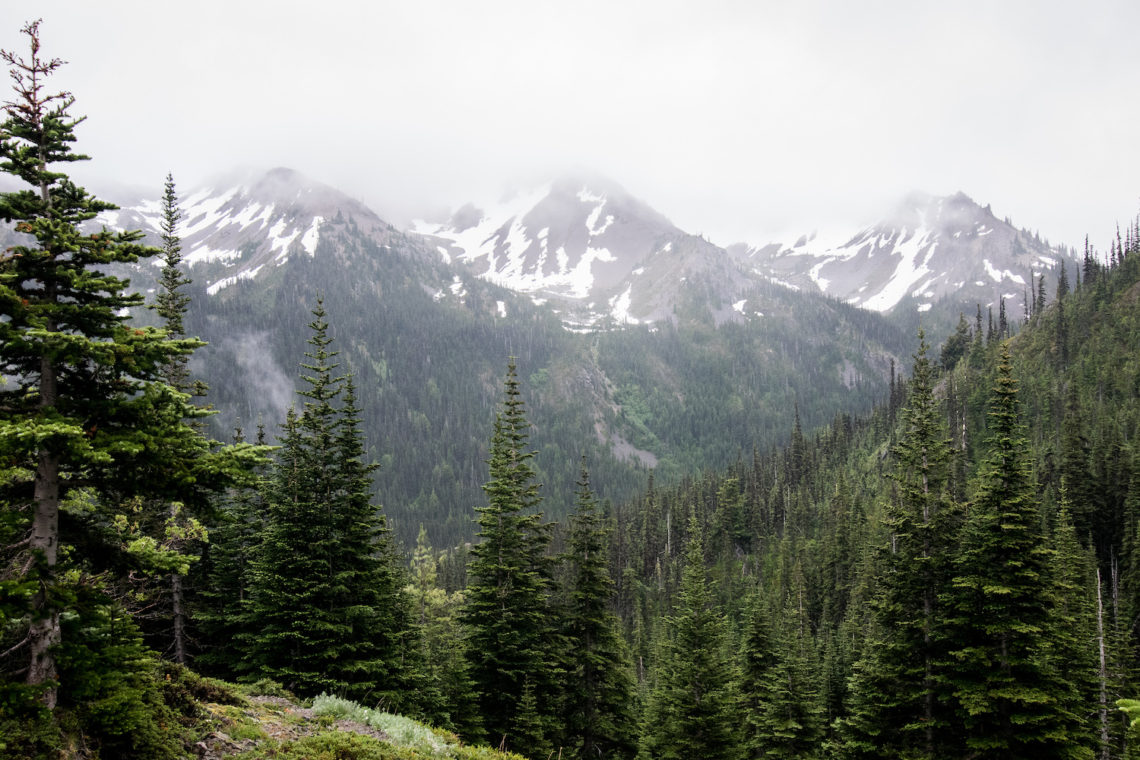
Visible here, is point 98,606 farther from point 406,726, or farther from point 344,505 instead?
point 344,505

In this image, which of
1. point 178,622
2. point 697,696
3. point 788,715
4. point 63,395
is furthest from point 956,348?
point 63,395

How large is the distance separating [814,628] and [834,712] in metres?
42.6

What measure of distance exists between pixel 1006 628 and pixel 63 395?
24665 millimetres

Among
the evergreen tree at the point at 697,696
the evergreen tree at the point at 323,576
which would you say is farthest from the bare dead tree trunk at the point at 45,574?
the evergreen tree at the point at 697,696

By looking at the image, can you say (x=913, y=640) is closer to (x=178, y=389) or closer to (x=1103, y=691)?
(x=1103, y=691)

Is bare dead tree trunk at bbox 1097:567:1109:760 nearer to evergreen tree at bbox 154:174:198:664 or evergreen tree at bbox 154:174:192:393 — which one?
evergreen tree at bbox 154:174:198:664

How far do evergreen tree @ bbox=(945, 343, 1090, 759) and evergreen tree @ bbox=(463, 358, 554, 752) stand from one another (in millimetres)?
14948

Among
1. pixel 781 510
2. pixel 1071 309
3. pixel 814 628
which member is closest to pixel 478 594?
pixel 814 628

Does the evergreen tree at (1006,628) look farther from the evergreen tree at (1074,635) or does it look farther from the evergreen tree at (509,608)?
the evergreen tree at (509,608)

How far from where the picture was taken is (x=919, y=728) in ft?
67.4

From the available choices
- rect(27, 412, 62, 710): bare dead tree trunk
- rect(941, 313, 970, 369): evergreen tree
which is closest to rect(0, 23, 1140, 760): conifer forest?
rect(27, 412, 62, 710): bare dead tree trunk

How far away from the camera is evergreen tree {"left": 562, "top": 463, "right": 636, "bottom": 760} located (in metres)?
25.8

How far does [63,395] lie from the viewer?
29.8 feet

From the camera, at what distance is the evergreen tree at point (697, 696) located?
87.5 ft
